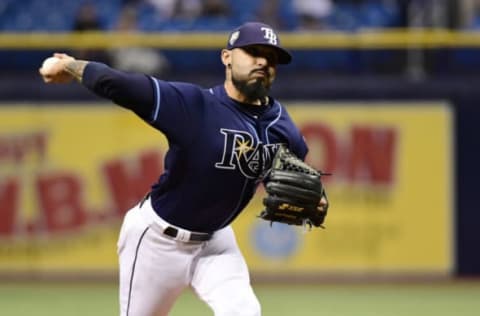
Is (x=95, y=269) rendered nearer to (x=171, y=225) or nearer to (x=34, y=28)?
(x=34, y=28)

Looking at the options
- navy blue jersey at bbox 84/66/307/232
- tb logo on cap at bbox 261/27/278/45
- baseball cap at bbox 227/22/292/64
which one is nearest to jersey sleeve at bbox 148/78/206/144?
navy blue jersey at bbox 84/66/307/232

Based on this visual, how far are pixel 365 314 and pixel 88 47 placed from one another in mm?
4247

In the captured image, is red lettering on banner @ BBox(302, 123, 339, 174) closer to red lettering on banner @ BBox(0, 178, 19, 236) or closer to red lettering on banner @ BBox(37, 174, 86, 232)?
red lettering on banner @ BBox(37, 174, 86, 232)

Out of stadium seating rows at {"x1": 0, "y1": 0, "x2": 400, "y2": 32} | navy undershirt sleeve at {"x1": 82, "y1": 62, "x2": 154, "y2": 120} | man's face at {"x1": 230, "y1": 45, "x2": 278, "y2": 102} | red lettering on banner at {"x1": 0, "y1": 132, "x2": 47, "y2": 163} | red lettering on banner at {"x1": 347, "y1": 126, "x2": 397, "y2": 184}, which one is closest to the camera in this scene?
navy undershirt sleeve at {"x1": 82, "y1": 62, "x2": 154, "y2": 120}

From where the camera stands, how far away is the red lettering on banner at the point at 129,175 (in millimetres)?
11570

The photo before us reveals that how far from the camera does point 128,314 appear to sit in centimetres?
597

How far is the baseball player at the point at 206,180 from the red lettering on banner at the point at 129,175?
547 centimetres

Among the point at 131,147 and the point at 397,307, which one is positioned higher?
the point at 131,147

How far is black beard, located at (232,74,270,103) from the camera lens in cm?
580

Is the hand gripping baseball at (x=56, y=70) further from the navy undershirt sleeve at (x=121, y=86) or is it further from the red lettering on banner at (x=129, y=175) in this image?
the red lettering on banner at (x=129, y=175)

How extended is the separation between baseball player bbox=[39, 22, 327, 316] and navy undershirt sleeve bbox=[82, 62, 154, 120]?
2 cm

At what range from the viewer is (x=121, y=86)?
549 cm

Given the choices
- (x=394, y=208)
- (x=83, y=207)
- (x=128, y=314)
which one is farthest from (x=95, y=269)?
(x=128, y=314)

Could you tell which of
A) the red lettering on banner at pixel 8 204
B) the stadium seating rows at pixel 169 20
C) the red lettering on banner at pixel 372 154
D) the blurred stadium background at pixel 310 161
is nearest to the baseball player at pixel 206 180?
the blurred stadium background at pixel 310 161
